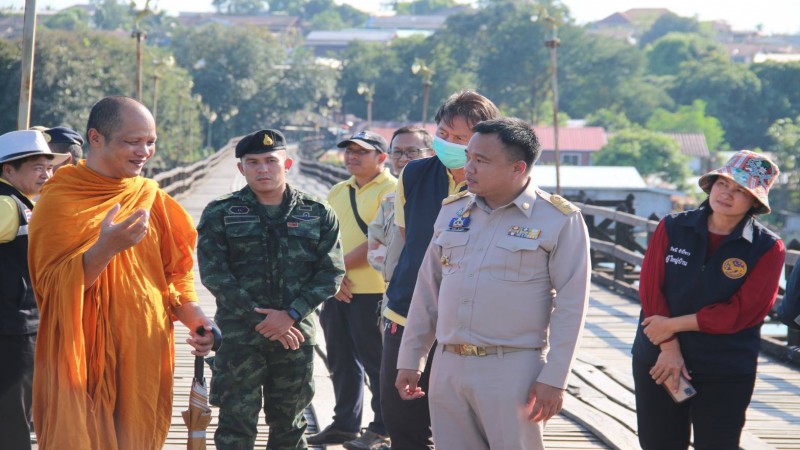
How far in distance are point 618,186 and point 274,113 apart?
178ft

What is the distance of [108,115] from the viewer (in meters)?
4.29

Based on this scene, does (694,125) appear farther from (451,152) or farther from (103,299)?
(103,299)

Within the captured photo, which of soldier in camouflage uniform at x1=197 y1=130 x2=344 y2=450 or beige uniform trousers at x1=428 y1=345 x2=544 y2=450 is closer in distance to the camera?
beige uniform trousers at x1=428 y1=345 x2=544 y2=450

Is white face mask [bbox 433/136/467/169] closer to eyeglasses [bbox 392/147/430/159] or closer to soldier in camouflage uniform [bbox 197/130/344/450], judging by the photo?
soldier in camouflage uniform [bbox 197/130/344/450]

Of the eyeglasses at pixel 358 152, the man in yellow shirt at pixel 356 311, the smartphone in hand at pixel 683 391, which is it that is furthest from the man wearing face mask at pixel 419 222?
the eyeglasses at pixel 358 152

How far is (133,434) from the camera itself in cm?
424

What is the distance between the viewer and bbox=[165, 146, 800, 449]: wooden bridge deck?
20.8 feet

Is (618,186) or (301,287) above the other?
(301,287)

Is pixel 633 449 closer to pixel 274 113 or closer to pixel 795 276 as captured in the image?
pixel 795 276

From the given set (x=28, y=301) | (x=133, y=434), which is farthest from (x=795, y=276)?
(x=28, y=301)

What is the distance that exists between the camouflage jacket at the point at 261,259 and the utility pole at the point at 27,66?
5.75 metres

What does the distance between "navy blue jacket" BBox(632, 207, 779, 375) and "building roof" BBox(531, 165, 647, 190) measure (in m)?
40.7

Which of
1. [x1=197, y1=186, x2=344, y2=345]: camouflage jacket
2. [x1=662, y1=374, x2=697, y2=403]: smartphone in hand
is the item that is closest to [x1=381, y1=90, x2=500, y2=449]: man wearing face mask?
[x1=197, y1=186, x2=344, y2=345]: camouflage jacket

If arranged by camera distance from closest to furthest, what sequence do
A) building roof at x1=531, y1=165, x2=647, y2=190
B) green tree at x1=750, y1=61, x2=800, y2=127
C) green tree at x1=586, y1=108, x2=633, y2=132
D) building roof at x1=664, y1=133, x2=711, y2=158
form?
1. building roof at x1=531, y1=165, x2=647, y2=190
2. building roof at x1=664, y1=133, x2=711, y2=158
3. green tree at x1=750, y1=61, x2=800, y2=127
4. green tree at x1=586, y1=108, x2=633, y2=132
